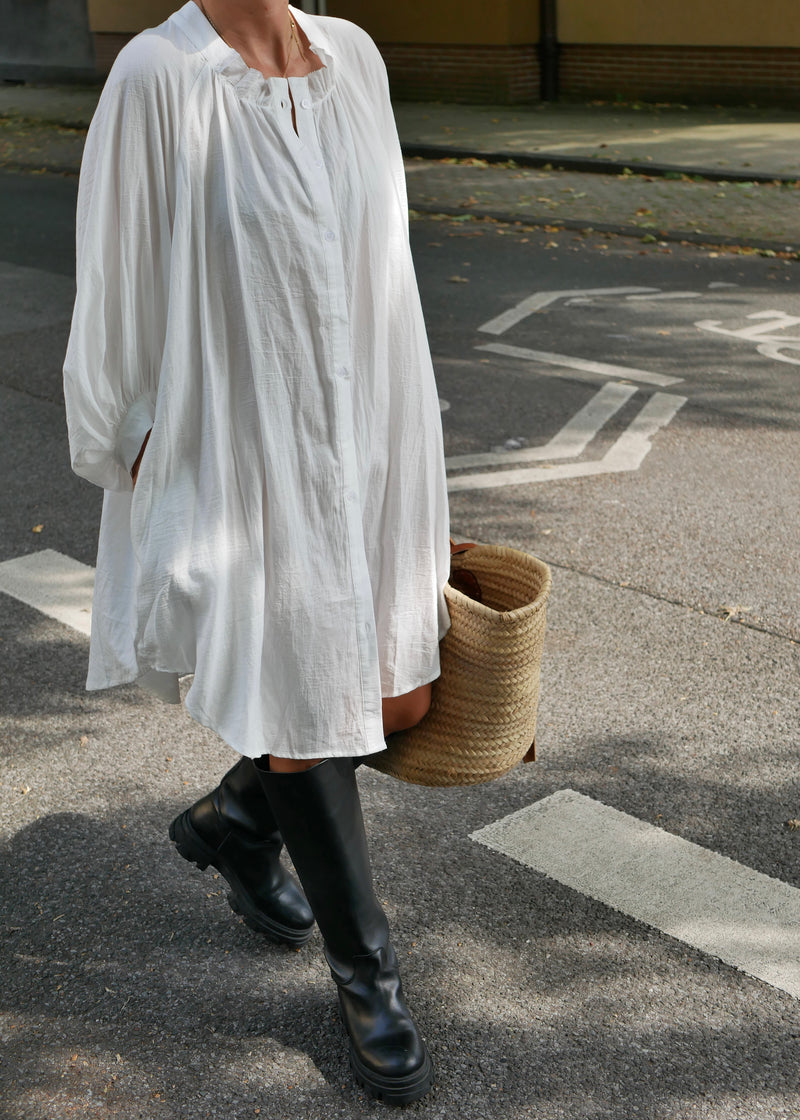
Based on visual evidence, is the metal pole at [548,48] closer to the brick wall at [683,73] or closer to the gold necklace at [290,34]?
the brick wall at [683,73]

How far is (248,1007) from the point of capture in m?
2.59

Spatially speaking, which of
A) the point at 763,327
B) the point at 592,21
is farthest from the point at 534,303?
the point at 592,21

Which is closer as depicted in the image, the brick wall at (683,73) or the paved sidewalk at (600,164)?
the paved sidewalk at (600,164)

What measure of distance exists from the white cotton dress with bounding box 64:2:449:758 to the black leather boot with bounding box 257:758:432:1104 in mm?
138

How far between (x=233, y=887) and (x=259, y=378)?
1247 mm

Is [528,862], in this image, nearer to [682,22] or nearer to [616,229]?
[616,229]

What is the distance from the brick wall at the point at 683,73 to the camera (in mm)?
17719

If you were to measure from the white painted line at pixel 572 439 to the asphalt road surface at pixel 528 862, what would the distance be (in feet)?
0.12

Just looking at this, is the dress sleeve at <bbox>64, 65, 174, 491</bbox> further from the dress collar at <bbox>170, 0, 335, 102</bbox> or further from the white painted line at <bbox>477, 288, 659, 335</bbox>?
the white painted line at <bbox>477, 288, 659, 335</bbox>

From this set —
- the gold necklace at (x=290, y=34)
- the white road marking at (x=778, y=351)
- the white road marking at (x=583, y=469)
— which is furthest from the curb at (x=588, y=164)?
the gold necklace at (x=290, y=34)

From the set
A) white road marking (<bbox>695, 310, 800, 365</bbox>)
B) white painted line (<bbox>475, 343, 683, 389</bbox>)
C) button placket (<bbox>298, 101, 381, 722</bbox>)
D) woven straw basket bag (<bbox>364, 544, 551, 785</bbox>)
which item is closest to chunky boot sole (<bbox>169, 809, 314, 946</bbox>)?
woven straw basket bag (<bbox>364, 544, 551, 785</bbox>)

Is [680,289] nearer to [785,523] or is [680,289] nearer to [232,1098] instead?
[785,523]

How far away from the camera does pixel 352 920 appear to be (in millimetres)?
2326

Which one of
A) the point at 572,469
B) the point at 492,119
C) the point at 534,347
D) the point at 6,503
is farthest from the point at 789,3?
the point at 6,503
